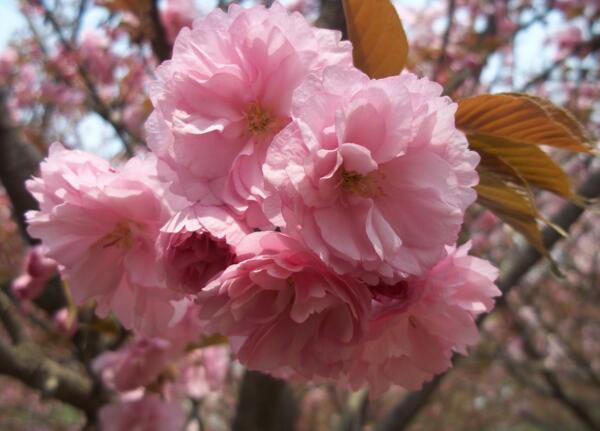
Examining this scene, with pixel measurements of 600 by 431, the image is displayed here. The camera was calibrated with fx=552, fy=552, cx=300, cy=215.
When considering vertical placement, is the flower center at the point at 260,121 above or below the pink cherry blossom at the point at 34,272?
above

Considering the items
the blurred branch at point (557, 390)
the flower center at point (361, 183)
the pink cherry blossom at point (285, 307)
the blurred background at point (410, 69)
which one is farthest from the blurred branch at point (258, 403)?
the blurred branch at point (557, 390)

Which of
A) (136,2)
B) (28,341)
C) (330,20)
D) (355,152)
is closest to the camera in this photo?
(355,152)

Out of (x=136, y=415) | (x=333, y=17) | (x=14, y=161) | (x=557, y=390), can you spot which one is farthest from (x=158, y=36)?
(x=557, y=390)

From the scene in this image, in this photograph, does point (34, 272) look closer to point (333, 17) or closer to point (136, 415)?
point (136, 415)

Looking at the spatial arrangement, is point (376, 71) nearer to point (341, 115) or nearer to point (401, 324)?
point (341, 115)

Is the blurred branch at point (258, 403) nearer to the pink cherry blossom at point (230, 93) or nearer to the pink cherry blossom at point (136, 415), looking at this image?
the pink cherry blossom at point (136, 415)

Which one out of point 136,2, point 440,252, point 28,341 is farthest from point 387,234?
point 136,2
